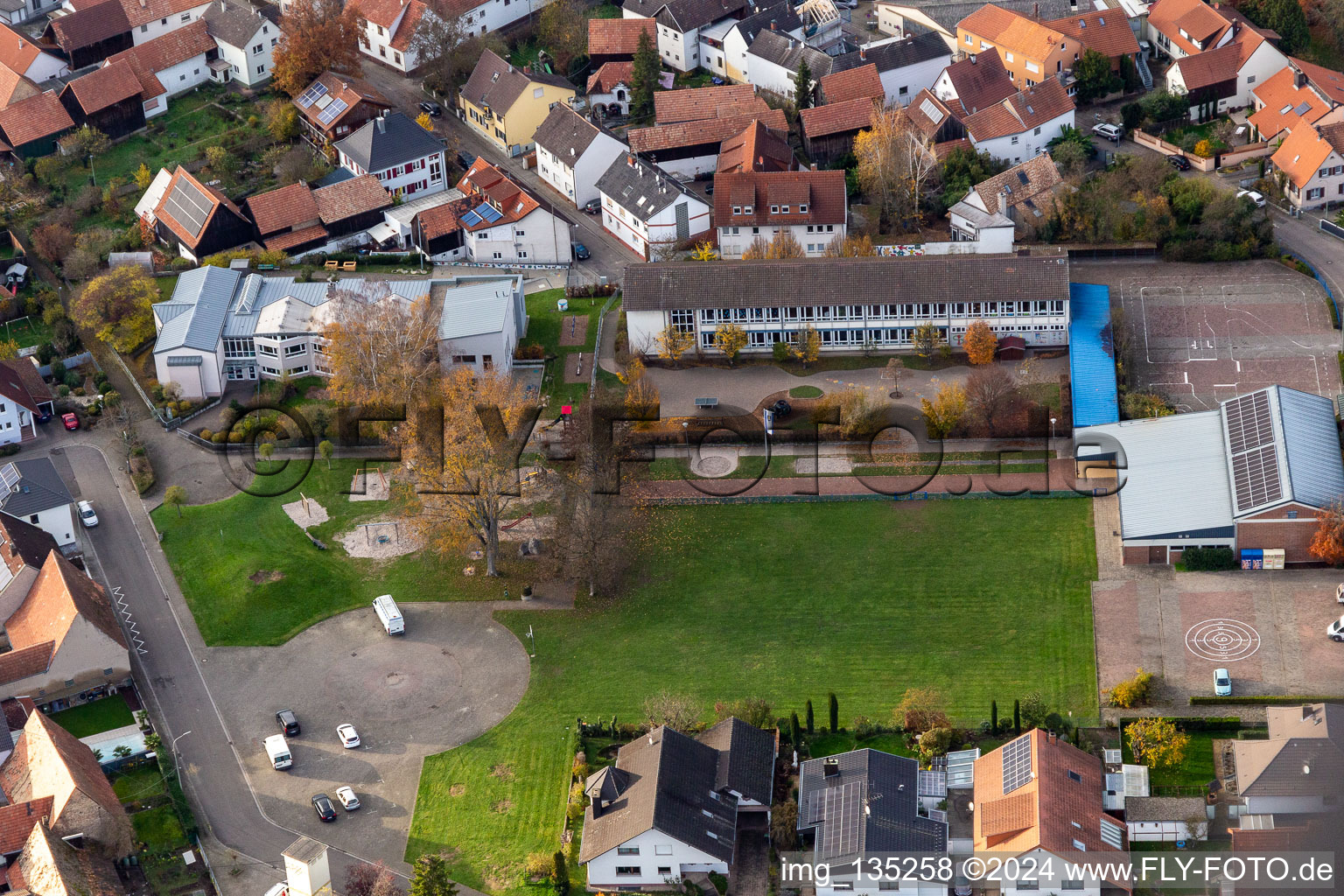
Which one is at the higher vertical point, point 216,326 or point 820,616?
point 216,326

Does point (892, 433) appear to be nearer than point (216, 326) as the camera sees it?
Yes

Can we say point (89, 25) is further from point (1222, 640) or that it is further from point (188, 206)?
point (1222, 640)

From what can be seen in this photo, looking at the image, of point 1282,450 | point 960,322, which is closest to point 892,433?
point 960,322

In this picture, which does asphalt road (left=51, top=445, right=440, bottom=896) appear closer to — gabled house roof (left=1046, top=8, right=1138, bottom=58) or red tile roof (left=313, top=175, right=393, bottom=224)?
red tile roof (left=313, top=175, right=393, bottom=224)

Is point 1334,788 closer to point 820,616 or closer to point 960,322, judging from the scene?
point 820,616

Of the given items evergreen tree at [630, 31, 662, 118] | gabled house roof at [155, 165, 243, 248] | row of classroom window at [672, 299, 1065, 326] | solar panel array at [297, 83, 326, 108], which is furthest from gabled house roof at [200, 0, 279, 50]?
row of classroom window at [672, 299, 1065, 326]

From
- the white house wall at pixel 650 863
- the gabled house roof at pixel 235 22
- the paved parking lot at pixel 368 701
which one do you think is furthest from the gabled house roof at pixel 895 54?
the white house wall at pixel 650 863

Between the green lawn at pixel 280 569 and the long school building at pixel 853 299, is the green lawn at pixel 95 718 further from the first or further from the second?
the long school building at pixel 853 299
